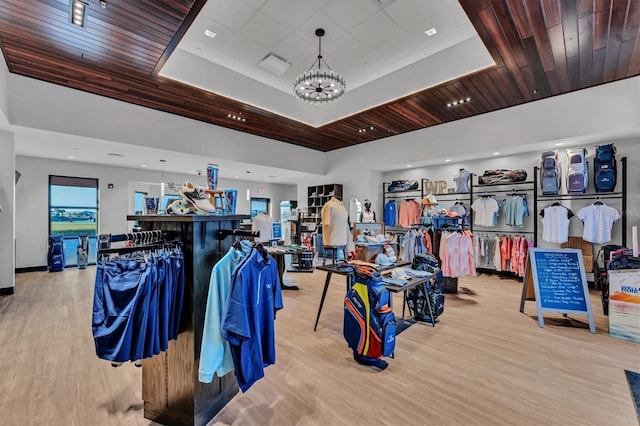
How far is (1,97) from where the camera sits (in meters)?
3.92

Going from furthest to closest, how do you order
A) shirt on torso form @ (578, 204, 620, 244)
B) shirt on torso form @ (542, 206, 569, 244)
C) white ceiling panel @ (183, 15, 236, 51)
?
shirt on torso form @ (542, 206, 569, 244)
shirt on torso form @ (578, 204, 620, 244)
white ceiling panel @ (183, 15, 236, 51)

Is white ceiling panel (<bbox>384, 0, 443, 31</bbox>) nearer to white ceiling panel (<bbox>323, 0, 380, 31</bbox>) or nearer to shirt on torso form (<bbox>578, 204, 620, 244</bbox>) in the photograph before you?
white ceiling panel (<bbox>323, 0, 380, 31</bbox>)

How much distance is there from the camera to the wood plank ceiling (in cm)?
307

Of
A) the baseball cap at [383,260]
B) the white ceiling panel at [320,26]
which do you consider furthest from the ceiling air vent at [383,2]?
the baseball cap at [383,260]

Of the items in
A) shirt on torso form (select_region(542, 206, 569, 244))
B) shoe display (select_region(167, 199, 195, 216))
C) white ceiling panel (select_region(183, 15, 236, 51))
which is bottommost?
shirt on torso form (select_region(542, 206, 569, 244))

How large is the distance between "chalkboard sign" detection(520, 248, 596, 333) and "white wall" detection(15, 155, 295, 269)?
961cm

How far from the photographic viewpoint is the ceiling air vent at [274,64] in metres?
5.00

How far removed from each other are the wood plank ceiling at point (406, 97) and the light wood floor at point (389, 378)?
360cm

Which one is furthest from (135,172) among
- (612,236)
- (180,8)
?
(612,236)

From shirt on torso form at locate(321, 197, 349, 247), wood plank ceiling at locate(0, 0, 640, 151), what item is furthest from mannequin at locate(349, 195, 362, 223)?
shirt on torso form at locate(321, 197, 349, 247)

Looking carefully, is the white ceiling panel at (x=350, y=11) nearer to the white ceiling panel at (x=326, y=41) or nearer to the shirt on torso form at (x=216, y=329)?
the white ceiling panel at (x=326, y=41)

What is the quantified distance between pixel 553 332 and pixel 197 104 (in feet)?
21.9

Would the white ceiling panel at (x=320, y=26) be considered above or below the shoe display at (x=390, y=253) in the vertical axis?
above

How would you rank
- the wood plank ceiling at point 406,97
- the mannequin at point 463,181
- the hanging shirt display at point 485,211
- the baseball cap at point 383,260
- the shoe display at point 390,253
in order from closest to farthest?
1. the wood plank ceiling at point 406,97
2. the baseball cap at point 383,260
3. the shoe display at point 390,253
4. the hanging shirt display at point 485,211
5. the mannequin at point 463,181
